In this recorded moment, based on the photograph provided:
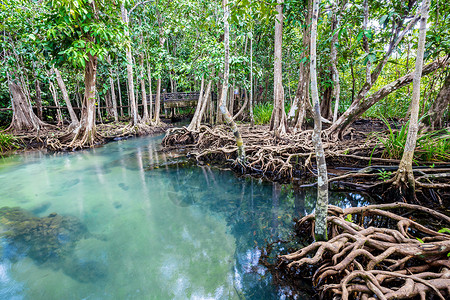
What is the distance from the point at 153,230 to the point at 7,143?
29.6 ft

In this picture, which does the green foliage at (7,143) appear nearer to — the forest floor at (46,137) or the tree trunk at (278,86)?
the forest floor at (46,137)

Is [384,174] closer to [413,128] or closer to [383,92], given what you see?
[413,128]

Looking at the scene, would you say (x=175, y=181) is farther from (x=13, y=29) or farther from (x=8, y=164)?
(x=13, y=29)

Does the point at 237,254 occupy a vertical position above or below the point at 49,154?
below

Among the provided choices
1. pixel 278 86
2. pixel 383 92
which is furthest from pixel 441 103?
pixel 278 86

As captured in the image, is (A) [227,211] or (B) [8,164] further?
(B) [8,164]

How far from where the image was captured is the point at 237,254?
102 inches

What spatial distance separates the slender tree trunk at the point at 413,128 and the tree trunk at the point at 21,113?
1254 centimetres

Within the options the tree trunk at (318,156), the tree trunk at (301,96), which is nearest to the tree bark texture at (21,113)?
the tree trunk at (301,96)

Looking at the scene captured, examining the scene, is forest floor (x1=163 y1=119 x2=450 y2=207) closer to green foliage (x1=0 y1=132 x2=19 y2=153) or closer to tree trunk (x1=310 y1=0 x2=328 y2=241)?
tree trunk (x1=310 y1=0 x2=328 y2=241)

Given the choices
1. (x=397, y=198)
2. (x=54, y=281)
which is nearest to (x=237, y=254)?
(x=54, y=281)

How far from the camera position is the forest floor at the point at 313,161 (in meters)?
3.35

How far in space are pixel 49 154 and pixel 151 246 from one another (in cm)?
738

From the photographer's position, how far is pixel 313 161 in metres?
5.34
